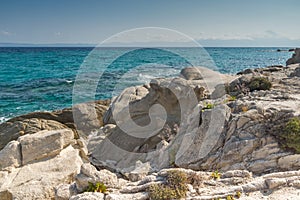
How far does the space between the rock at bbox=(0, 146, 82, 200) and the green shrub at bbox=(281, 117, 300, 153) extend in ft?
26.3

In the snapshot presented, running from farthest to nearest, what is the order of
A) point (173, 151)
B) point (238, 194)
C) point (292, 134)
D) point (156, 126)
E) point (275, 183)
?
point (156, 126) → point (173, 151) → point (292, 134) → point (275, 183) → point (238, 194)

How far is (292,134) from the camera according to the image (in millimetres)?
9836

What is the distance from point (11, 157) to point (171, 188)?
7.55 metres

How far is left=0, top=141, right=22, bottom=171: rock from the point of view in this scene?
11515 mm

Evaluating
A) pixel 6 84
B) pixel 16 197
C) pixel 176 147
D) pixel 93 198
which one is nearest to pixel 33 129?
pixel 16 197

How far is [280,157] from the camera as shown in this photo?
9859 mm

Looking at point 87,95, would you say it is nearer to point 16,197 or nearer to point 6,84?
point 6,84

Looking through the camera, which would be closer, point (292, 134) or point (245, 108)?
point (292, 134)

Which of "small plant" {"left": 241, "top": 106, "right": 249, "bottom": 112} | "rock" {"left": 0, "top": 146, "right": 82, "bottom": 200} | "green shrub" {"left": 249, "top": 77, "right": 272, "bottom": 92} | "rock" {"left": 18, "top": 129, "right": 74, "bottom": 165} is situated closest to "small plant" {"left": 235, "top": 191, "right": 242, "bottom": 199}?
"small plant" {"left": 241, "top": 106, "right": 249, "bottom": 112}

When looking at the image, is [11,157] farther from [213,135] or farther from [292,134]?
[292,134]

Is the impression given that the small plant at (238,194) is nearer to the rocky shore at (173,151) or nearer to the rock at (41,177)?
the rocky shore at (173,151)

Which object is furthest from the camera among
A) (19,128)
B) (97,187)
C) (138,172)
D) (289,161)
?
(19,128)

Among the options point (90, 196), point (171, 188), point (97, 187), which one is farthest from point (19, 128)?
point (171, 188)

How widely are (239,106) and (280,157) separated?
301cm
